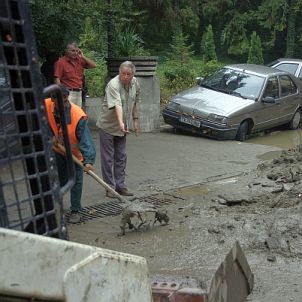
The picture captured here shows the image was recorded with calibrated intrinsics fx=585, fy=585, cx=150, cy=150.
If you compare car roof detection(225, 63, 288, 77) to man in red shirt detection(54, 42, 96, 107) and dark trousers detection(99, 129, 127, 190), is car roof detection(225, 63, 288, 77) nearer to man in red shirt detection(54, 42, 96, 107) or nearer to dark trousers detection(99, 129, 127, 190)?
man in red shirt detection(54, 42, 96, 107)

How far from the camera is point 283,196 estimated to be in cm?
766

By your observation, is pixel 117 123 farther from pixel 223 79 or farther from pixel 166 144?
pixel 223 79

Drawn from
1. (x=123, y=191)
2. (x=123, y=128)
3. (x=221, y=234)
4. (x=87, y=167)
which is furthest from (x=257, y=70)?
(x=87, y=167)

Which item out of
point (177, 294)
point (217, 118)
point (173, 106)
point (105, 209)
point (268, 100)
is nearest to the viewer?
point (177, 294)

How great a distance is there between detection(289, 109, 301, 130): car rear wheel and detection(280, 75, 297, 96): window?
2.32 feet

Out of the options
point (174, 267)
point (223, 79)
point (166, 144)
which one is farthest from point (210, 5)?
point (174, 267)

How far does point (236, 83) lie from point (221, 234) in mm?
8045

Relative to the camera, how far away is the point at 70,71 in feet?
34.0

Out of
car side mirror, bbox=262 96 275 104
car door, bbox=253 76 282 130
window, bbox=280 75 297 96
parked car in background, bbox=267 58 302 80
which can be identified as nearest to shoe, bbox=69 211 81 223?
car door, bbox=253 76 282 130

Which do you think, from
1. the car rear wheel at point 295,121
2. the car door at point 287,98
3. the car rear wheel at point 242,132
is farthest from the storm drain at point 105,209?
the car rear wheel at point 295,121

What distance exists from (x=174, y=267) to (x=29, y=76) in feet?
12.4

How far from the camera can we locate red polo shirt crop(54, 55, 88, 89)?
1022 cm

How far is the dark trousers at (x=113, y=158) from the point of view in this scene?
790 centimetres

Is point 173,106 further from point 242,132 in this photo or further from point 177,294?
point 177,294
